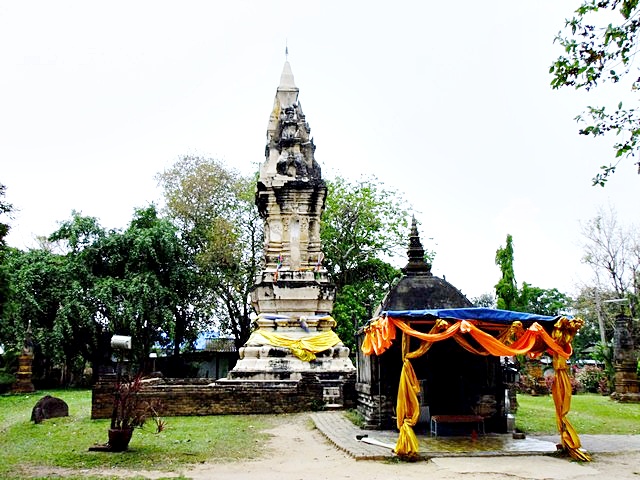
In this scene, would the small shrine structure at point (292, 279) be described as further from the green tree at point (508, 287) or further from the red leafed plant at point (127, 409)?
the green tree at point (508, 287)

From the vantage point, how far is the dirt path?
323 inches

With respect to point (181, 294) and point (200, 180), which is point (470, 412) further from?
point (200, 180)

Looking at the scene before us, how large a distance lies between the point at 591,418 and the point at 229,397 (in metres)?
9.62

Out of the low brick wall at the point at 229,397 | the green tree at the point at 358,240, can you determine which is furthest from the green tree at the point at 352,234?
the low brick wall at the point at 229,397

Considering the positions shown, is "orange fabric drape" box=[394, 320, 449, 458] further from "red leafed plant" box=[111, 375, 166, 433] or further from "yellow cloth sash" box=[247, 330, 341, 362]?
"yellow cloth sash" box=[247, 330, 341, 362]

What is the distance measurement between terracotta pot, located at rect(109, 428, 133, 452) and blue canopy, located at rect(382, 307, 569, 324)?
496 cm

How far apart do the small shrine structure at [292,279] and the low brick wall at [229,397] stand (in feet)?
5.49

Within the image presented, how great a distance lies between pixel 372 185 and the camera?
1335 inches

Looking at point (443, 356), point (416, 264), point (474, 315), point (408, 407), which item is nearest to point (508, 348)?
point (474, 315)

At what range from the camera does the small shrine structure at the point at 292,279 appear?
19.2m

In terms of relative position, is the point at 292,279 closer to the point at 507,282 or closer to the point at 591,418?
the point at 591,418

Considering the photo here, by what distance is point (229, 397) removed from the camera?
15.8 metres

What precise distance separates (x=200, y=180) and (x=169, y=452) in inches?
1006

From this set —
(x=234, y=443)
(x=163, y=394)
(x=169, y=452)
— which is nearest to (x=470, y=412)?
(x=234, y=443)
